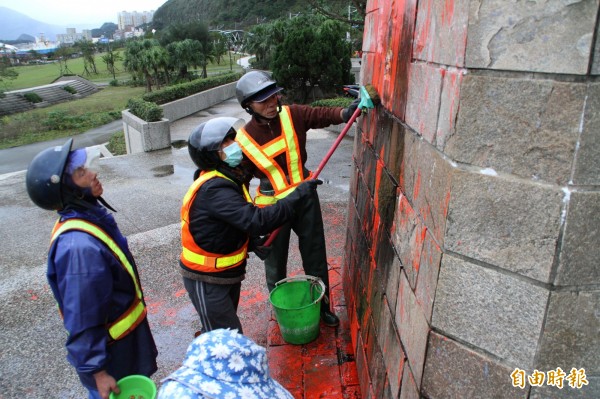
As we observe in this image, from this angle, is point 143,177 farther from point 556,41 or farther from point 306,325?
point 556,41

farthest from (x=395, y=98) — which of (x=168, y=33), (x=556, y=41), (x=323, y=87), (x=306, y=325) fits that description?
(x=168, y=33)

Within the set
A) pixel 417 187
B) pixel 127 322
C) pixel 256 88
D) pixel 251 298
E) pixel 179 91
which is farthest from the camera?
pixel 179 91

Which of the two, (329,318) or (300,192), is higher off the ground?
(300,192)

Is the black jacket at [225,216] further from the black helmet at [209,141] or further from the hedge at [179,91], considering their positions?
the hedge at [179,91]

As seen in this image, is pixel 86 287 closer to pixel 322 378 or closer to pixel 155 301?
pixel 322 378

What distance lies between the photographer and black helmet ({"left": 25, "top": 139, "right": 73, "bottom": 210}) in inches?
83.1

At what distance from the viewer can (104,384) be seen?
2184mm

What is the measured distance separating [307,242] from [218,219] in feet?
3.32

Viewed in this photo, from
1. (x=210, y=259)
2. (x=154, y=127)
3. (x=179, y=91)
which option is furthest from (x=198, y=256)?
(x=179, y=91)

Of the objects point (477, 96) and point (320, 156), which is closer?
point (477, 96)

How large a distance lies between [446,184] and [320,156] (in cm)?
857

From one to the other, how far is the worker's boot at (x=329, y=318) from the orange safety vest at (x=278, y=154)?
1003 mm

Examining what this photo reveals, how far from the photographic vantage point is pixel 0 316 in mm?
4500

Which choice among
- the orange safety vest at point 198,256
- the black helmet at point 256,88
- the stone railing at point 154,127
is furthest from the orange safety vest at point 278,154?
the stone railing at point 154,127
